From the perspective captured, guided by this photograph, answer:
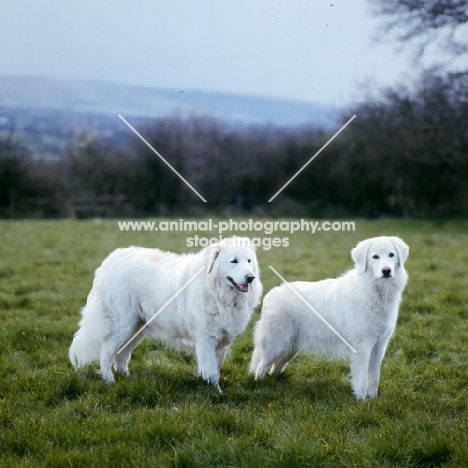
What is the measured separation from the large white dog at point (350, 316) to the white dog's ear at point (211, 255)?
87 cm

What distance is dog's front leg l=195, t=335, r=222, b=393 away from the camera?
553 centimetres

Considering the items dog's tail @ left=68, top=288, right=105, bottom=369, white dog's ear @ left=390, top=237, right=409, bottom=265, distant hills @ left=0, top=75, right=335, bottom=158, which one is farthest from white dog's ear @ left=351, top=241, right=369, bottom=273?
distant hills @ left=0, top=75, right=335, bottom=158

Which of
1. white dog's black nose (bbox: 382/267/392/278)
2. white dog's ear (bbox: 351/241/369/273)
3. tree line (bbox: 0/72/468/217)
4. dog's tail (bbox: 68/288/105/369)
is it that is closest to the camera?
white dog's black nose (bbox: 382/267/392/278)

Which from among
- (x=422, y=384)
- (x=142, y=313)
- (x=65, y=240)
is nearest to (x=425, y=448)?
(x=422, y=384)

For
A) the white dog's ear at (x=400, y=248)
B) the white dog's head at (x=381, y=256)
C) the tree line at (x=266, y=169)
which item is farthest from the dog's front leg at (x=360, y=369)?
the tree line at (x=266, y=169)

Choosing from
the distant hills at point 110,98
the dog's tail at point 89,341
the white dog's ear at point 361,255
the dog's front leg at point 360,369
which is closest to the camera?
the dog's front leg at point 360,369

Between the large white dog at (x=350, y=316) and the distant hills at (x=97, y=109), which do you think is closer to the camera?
the large white dog at (x=350, y=316)

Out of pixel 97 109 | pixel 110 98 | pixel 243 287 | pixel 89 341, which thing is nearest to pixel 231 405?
pixel 243 287

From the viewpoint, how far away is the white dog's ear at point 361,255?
5508mm

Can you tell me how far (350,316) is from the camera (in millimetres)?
5625

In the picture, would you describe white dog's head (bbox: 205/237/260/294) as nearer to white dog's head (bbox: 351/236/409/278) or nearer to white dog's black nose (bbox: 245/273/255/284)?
white dog's black nose (bbox: 245/273/255/284)

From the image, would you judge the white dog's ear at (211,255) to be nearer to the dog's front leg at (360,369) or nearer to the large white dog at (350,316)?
the large white dog at (350,316)

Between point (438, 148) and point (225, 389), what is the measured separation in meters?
16.0

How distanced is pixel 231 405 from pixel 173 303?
124cm
